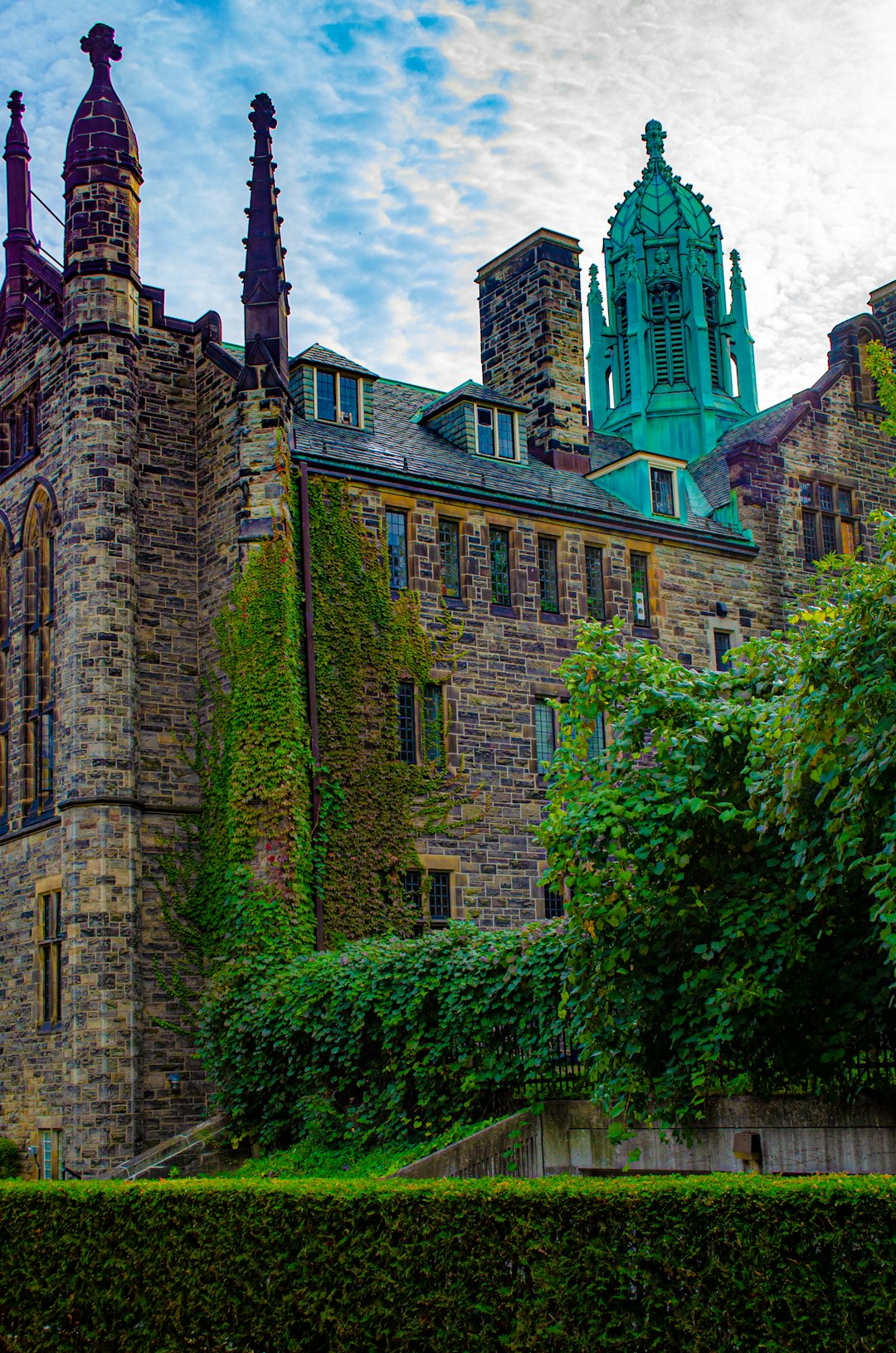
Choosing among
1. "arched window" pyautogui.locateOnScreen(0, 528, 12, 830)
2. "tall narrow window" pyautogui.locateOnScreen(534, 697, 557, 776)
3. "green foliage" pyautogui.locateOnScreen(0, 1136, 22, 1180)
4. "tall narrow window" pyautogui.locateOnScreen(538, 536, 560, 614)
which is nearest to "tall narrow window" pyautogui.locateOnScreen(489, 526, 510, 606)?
"tall narrow window" pyautogui.locateOnScreen(538, 536, 560, 614)

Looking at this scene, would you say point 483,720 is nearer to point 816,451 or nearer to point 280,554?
point 280,554

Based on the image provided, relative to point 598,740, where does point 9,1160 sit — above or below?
below

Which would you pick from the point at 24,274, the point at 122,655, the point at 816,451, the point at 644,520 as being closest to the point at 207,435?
the point at 122,655

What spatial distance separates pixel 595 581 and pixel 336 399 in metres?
5.92

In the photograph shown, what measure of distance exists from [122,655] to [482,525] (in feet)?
22.4

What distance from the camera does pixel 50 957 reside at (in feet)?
81.1

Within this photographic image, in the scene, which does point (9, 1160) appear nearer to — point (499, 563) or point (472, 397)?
point (499, 563)

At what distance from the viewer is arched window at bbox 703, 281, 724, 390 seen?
39.6 metres

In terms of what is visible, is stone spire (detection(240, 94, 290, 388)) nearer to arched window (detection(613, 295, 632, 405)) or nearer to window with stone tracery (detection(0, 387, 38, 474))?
window with stone tracery (detection(0, 387, 38, 474))

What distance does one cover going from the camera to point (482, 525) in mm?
26938

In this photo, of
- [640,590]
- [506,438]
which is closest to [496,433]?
[506,438]

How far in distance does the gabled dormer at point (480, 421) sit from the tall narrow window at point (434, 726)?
5.34m

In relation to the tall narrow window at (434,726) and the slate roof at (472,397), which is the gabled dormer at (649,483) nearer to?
the slate roof at (472,397)

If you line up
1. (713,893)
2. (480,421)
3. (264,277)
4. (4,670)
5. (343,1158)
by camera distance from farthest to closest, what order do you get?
(480,421) < (4,670) < (264,277) < (343,1158) < (713,893)
